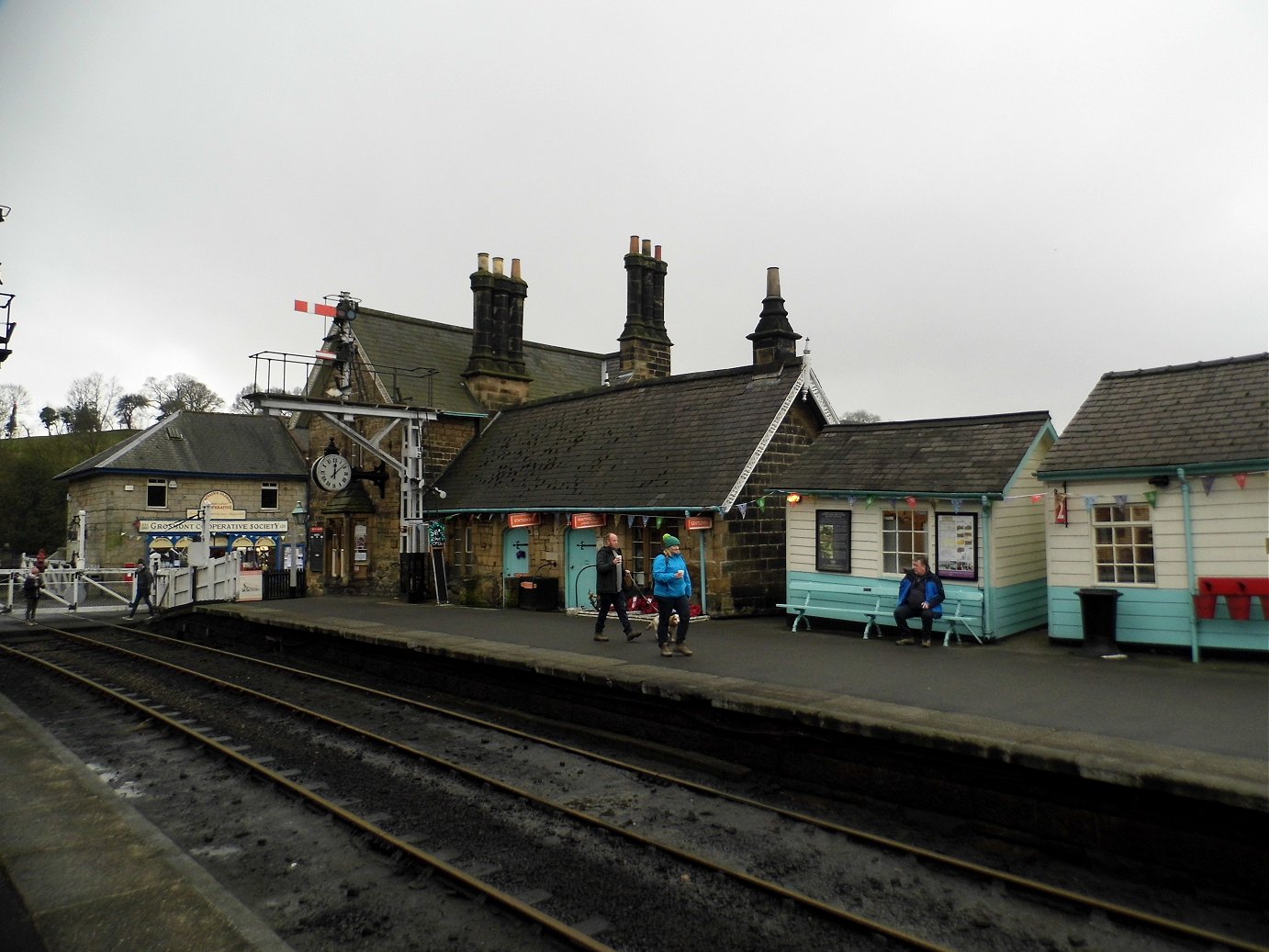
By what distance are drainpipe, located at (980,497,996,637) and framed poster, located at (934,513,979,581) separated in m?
0.16

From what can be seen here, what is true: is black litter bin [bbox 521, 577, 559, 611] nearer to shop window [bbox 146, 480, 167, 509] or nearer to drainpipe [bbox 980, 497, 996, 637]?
drainpipe [bbox 980, 497, 996, 637]

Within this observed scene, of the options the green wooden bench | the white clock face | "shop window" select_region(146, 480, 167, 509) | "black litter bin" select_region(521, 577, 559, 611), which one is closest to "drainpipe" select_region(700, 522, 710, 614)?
the green wooden bench

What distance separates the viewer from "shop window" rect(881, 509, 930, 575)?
13336mm

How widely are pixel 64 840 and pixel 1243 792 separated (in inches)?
326

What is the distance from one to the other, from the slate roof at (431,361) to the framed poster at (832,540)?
12.5 m

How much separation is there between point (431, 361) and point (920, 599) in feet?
58.7

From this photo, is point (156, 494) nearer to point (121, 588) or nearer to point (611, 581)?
point (121, 588)

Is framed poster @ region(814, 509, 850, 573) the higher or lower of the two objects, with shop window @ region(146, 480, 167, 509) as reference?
lower

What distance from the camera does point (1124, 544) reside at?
11.3m

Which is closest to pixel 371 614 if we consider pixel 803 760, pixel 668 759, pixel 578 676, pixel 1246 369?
pixel 578 676

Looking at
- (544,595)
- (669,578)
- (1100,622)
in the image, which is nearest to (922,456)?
(1100,622)

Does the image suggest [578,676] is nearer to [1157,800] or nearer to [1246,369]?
[1157,800]

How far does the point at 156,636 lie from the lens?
820 inches

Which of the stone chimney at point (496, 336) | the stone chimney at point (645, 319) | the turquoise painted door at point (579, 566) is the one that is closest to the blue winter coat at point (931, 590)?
the turquoise painted door at point (579, 566)
